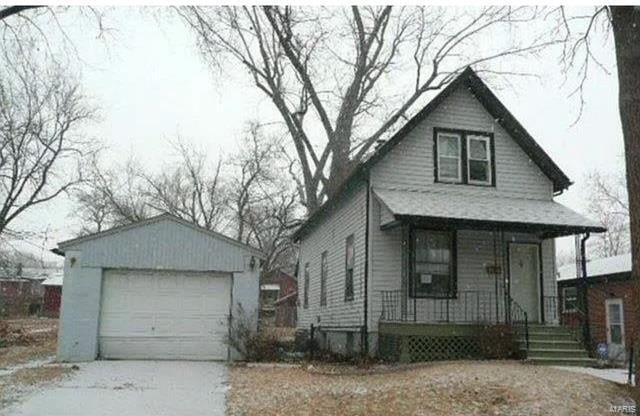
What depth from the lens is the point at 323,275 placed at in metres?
21.0

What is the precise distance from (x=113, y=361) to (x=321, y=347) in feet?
22.1

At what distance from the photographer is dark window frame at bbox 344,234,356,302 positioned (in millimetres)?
16688

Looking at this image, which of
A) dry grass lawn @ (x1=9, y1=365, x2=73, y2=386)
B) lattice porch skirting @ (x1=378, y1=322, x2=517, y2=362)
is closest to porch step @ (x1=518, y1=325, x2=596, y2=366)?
lattice porch skirting @ (x1=378, y1=322, x2=517, y2=362)

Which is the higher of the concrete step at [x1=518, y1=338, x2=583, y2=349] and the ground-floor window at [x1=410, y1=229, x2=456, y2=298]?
the ground-floor window at [x1=410, y1=229, x2=456, y2=298]

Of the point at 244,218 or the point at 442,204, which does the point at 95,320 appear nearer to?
the point at 442,204

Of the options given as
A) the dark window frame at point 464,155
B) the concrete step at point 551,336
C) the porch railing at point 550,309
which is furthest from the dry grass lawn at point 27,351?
the porch railing at point 550,309

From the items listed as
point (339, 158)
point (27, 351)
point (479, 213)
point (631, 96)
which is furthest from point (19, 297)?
point (631, 96)

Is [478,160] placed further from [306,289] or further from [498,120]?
[306,289]

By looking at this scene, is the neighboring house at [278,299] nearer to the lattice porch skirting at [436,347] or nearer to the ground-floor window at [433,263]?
the ground-floor window at [433,263]

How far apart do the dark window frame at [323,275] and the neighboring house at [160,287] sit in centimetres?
408

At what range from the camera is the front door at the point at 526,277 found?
51.0 feet

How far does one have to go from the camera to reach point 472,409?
28.1 feet

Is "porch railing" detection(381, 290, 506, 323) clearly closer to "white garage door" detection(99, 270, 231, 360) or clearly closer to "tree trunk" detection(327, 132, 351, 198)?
"white garage door" detection(99, 270, 231, 360)

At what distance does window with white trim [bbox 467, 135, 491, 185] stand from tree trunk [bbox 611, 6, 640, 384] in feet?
26.7
